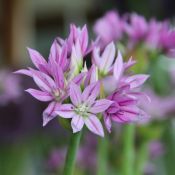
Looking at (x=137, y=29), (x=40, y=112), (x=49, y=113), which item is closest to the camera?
(x=49, y=113)

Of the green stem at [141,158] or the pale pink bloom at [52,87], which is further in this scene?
the green stem at [141,158]

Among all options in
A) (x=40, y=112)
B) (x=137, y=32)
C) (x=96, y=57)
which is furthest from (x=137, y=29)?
(x=40, y=112)

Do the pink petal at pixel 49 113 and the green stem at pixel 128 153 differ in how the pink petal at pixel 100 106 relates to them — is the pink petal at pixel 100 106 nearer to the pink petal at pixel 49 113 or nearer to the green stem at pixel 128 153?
the pink petal at pixel 49 113

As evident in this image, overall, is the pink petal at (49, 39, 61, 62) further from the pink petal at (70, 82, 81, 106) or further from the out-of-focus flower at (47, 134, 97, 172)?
the out-of-focus flower at (47, 134, 97, 172)

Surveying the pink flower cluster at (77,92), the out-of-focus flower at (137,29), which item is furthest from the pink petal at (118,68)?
the out-of-focus flower at (137,29)

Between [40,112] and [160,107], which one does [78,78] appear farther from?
[40,112]

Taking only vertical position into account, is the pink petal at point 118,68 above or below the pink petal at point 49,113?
above

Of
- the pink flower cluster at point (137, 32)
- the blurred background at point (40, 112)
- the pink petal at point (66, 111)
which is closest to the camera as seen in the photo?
the pink petal at point (66, 111)
